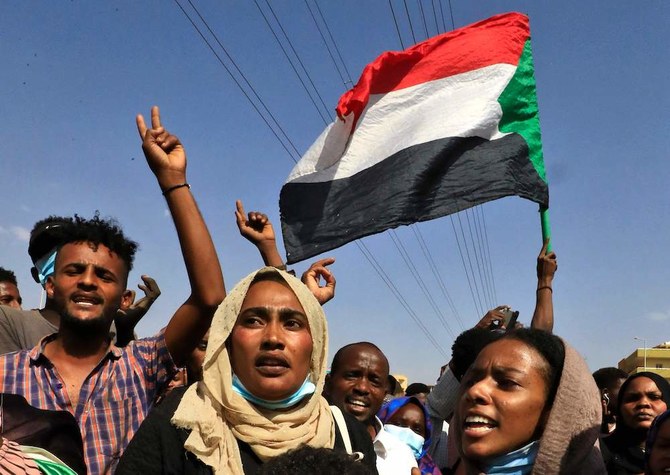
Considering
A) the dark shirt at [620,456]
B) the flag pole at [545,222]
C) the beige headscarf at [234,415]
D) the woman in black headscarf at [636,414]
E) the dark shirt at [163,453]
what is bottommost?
the dark shirt at [163,453]

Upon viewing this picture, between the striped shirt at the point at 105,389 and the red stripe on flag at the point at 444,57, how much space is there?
12.3 ft

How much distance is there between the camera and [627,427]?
415 centimetres

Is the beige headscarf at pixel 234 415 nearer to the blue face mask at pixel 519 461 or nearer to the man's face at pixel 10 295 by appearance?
the blue face mask at pixel 519 461

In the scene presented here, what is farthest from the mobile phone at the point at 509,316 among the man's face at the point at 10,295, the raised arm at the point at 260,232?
the man's face at the point at 10,295

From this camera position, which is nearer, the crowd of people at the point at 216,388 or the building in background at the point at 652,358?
the crowd of people at the point at 216,388

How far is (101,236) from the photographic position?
301 cm

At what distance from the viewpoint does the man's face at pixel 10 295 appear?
5.20m

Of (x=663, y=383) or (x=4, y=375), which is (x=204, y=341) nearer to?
(x=4, y=375)

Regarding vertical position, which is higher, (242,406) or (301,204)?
(301,204)

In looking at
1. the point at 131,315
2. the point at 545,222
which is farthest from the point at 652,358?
the point at 131,315

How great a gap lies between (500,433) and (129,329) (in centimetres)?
334

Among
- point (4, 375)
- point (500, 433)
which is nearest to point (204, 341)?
point (4, 375)

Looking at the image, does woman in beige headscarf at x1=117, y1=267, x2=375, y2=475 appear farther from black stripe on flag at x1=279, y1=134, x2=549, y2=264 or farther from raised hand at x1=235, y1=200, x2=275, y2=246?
black stripe on flag at x1=279, y1=134, x2=549, y2=264

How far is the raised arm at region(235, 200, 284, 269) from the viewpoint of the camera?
357 centimetres
